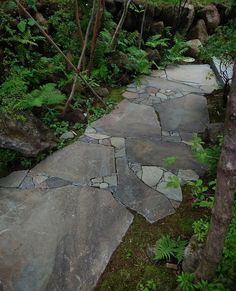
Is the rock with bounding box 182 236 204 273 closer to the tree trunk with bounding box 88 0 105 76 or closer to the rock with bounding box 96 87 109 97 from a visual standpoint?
the rock with bounding box 96 87 109 97

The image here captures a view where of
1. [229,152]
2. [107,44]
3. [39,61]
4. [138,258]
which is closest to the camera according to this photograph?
[229,152]

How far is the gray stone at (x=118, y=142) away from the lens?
507 cm

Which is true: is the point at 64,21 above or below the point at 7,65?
above

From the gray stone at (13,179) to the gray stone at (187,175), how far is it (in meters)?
2.13

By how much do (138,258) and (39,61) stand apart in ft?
15.3

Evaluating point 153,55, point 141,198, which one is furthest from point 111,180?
point 153,55

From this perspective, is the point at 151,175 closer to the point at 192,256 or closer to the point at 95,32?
the point at 192,256

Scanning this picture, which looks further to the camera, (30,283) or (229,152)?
(30,283)

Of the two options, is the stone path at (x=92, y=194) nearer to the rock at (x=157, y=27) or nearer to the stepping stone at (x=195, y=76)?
the stepping stone at (x=195, y=76)

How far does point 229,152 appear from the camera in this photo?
1983 millimetres

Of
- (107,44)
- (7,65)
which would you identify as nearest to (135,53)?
(107,44)

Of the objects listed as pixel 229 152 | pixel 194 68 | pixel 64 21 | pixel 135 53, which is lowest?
pixel 194 68

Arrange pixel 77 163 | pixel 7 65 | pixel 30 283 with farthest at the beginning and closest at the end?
pixel 7 65 < pixel 77 163 < pixel 30 283

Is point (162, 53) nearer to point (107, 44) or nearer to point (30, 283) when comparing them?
point (107, 44)
